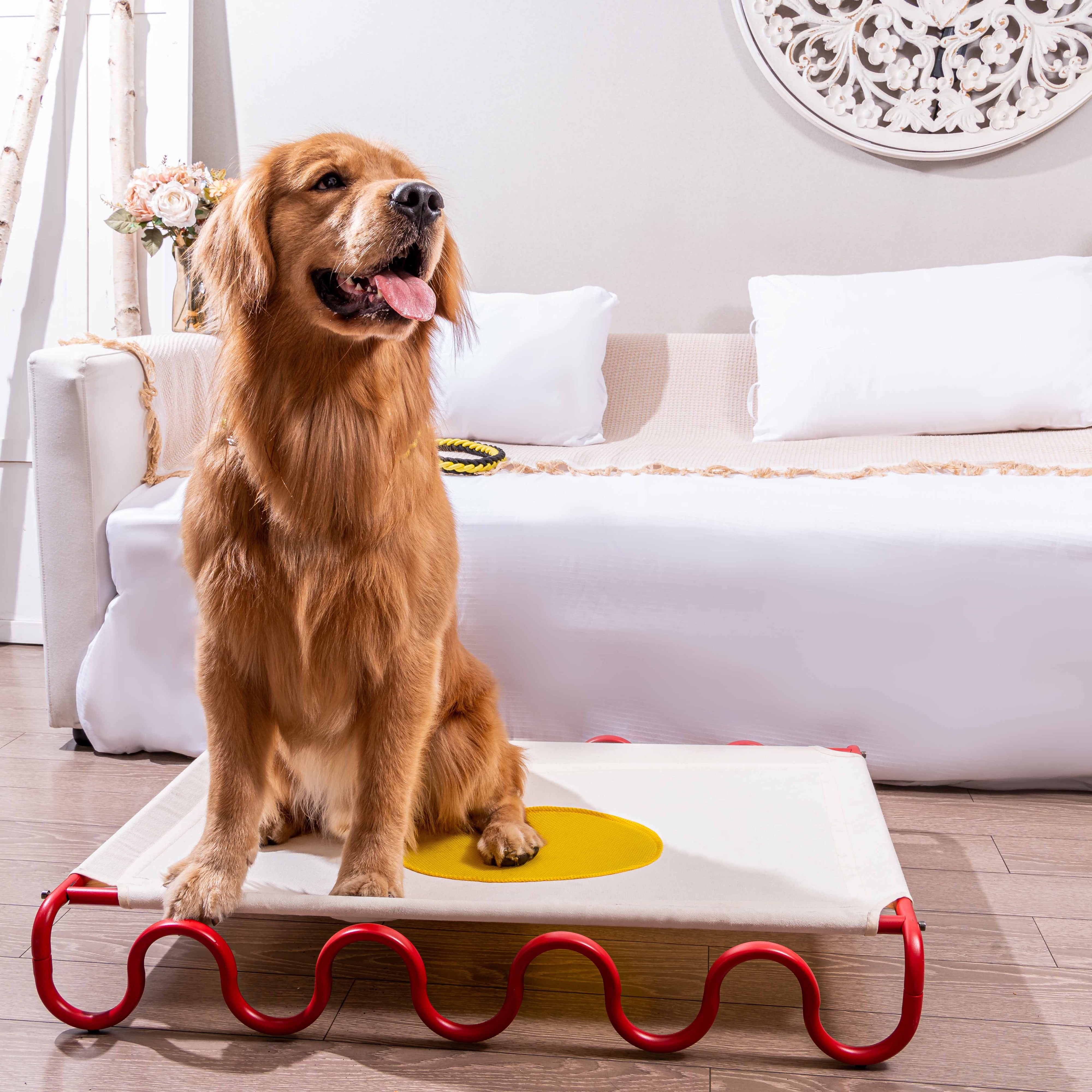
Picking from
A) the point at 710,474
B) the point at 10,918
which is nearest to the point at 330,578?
the point at 10,918

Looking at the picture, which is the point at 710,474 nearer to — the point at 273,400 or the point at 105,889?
the point at 273,400

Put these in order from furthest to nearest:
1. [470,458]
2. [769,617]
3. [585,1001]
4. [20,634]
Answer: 1. [20,634]
2. [470,458]
3. [769,617]
4. [585,1001]

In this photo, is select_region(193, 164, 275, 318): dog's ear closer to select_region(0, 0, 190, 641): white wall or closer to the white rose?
the white rose

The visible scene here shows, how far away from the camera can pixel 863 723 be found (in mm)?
1920

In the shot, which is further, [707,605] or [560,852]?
[707,605]

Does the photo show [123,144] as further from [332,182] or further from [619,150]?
[332,182]

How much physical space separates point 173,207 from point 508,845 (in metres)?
1.84

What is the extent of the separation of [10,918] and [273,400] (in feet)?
2.95

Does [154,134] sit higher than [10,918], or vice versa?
[154,134]

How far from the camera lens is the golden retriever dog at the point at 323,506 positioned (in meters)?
1.15

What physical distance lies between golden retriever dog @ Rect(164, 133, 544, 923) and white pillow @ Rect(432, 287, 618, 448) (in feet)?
4.08

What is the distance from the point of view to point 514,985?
1.21 meters

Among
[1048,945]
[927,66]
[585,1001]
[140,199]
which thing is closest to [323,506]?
[585,1001]

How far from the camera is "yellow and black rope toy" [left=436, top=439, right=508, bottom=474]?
7.16 feet
